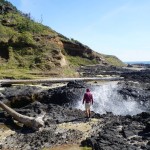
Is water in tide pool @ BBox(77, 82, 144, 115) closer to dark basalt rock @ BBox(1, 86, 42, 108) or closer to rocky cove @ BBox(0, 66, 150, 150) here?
rocky cove @ BBox(0, 66, 150, 150)

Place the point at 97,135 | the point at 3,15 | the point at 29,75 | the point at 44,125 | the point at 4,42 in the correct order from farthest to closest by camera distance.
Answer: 1. the point at 3,15
2. the point at 4,42
3. the point at 29,75
4. the point at 44,125
5. the point at 97,135

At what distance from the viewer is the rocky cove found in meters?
17.2

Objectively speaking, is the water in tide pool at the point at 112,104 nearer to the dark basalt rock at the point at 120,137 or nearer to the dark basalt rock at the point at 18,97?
the dark basalt rock at the point at 18,97

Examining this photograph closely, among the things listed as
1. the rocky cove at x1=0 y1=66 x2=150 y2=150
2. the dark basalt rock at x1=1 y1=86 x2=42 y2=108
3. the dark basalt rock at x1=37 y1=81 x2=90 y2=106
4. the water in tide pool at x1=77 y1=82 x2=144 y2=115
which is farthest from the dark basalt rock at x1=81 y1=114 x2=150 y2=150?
the dark basalt rock at x1=1 y1=86 x2=42 y2=108

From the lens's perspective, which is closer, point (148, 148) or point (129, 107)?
point (148, 148)

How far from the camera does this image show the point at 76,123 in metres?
21.8

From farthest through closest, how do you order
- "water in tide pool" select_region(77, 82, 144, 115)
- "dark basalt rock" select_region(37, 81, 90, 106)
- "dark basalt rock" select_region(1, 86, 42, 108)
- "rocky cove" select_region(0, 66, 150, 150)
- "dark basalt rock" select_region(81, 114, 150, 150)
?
"dark basalt rock" select_region(37, 81, 90, 106) < "dark basalt rock" select_region(1, 86, 42, 108) < "water in tide pool" select_region(77, 82, 144, 115) < "rocky cove" select_region(0, 66, 150, 150) < "dark basalt rock" select_region(81, 114, 150, 150)

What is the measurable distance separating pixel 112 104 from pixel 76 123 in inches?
390

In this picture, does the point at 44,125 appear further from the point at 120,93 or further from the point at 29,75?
the point at 29,75

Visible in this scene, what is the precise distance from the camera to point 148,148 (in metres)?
15.9

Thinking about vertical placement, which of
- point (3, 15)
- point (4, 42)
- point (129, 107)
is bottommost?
point (129, 107)

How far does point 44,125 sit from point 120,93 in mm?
14503

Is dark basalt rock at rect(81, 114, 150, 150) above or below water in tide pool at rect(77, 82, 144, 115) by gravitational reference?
above

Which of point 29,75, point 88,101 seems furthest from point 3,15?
point 88,101
